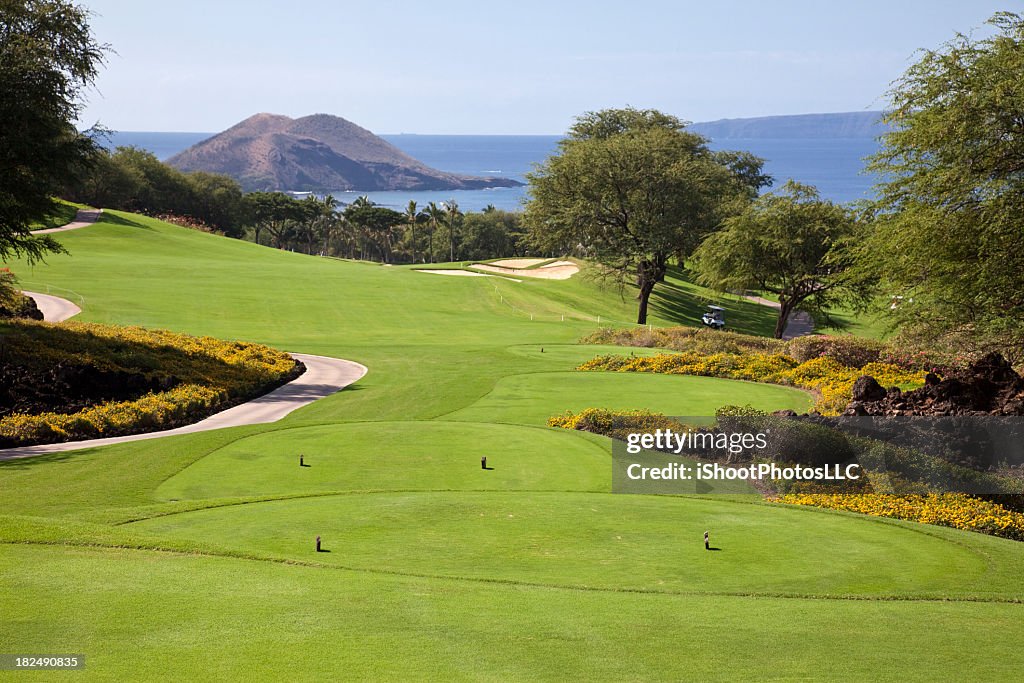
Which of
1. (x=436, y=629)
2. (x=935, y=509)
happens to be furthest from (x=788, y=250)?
(x=436, y=629)

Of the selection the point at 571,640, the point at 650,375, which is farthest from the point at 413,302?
the point at 571,640

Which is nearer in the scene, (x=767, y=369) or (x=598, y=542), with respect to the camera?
(x=598, y=542)

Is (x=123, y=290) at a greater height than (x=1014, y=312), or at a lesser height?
lesser

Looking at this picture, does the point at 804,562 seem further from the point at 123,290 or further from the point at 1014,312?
the point at 123,290

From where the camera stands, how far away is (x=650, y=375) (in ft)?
109

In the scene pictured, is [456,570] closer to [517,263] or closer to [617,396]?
[617,396]

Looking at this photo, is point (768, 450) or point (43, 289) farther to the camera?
point (43, 289)

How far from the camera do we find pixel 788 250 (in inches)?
2087

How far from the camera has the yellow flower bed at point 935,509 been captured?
16422mm

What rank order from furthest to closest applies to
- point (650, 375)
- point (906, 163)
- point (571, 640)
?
1. point (650, 375)
2. point (906, 163)
3. point (571, 640)

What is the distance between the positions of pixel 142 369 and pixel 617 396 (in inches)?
669

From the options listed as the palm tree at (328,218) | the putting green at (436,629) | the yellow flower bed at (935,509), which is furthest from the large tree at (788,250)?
the palm tree at (328,218)

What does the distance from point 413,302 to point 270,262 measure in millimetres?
22553

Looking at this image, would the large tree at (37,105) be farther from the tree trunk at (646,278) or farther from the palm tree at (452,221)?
the palm tree at (452,221)
